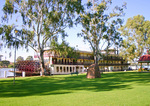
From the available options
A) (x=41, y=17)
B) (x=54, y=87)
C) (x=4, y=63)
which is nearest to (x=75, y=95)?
(x=54, y=87)

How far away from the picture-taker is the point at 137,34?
52.8 metres

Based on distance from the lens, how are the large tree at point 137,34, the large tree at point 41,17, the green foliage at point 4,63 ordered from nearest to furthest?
the large tree at point 41,17
the large tree at point 137,34
the green foliage at point 4,63

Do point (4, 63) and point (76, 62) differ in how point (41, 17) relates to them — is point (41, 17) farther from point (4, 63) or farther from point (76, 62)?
point (4, 63)

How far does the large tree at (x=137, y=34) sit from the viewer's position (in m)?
52.5

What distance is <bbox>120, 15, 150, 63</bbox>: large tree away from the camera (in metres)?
52.5

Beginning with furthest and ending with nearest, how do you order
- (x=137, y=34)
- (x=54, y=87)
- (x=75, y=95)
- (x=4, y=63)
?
(x=4, y=63)
(x=137, y=34)
(x=54, y=87)
(x=75, y=95)

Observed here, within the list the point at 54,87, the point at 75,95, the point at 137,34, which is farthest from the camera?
the point at 137,34

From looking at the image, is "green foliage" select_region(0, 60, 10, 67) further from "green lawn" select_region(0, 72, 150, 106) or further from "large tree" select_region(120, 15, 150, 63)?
"green lawn" select_region(0, 72, 150, 106)

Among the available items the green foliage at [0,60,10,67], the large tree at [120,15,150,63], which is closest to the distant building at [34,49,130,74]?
the large tree at [120,15,150,63]

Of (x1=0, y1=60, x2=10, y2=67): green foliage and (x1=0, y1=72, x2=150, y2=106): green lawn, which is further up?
(x1=0, y1=60, x2=10, y2=67): green foliage

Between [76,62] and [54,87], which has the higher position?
[76,62]

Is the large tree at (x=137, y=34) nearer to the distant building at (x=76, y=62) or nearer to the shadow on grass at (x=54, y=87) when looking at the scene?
the distant building at (x=76, y=62)

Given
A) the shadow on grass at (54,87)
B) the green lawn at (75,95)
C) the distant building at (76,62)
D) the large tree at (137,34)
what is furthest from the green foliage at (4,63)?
the green lawn at (75,95)

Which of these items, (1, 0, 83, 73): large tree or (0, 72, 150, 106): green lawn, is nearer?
(0, 72, 150, 106): green lawn
